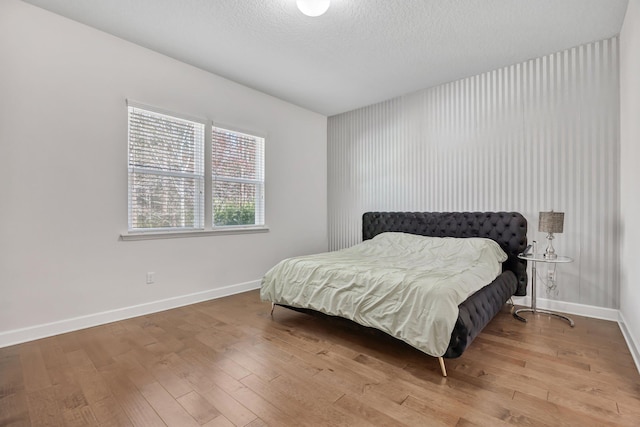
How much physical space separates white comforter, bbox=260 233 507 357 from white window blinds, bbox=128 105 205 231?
1380 millimetres

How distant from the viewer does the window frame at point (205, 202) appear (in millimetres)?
3166

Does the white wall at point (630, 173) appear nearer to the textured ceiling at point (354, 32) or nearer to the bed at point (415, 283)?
the textured ceiling at point (354, 32)

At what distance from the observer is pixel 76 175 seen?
281cm

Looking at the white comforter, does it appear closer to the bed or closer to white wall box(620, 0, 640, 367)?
the bed

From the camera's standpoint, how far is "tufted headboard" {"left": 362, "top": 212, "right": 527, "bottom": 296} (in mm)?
3443

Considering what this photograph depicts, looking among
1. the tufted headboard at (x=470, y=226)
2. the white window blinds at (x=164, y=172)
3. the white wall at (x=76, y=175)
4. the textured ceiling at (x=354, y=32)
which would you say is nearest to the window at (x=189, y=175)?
the white window blinds at (x=164, y=172)

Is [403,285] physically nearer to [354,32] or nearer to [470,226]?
[470,226]

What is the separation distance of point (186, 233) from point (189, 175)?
700 mm

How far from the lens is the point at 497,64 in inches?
140

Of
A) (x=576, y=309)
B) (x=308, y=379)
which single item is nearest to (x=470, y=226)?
(x=576, y=309)

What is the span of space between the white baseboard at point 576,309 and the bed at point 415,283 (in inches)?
8.1

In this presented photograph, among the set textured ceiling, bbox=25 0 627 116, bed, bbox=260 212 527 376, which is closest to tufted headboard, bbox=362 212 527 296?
bed, bbox=260 212 527 376

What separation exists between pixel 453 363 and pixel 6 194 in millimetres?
3780

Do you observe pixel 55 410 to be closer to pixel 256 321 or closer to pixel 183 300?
pixel 256 321
